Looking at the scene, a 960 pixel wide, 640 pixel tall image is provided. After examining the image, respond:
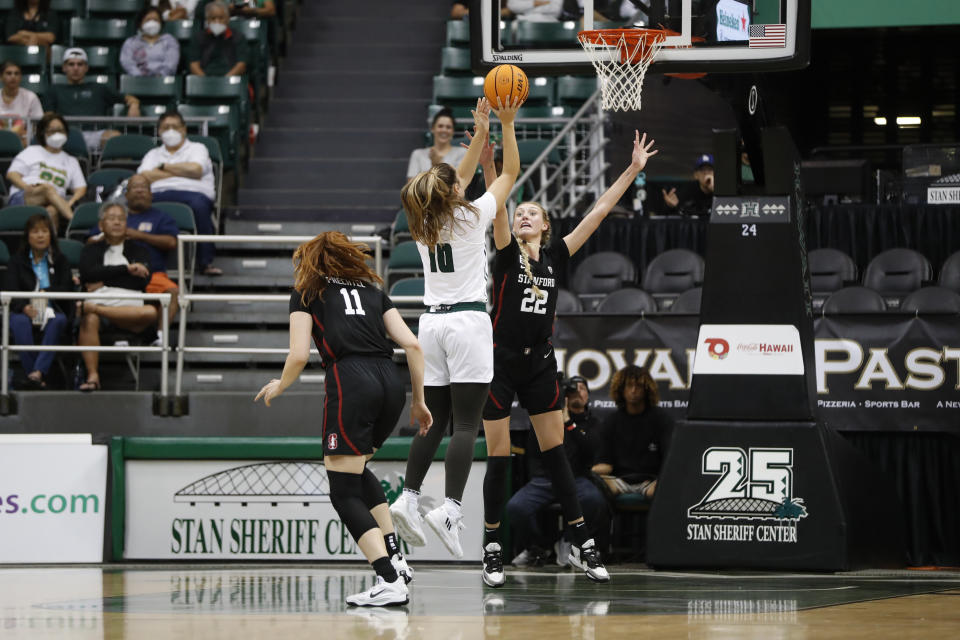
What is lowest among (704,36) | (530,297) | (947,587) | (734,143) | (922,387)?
(947,587)

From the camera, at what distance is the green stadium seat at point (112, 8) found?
18.7m

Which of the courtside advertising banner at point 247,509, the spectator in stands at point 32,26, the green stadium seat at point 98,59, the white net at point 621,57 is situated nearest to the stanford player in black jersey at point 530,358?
the white net at point 621,57

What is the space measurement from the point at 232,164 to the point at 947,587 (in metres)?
10.4

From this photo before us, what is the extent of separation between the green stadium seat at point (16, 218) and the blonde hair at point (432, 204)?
24.4 ft

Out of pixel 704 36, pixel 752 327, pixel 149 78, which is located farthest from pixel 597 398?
pixel 149 78

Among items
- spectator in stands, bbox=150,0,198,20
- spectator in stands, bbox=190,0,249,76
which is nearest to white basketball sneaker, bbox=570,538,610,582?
spectator in stands, bbox=190,0,249,76

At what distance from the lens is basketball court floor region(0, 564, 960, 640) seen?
5.52m

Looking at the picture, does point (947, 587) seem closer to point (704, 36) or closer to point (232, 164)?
point (704, 36)

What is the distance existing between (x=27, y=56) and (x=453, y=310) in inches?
479

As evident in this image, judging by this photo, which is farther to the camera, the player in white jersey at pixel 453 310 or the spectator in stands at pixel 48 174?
the spectator in stands at pixel 48 174

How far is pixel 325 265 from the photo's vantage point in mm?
6582

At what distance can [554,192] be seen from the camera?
14.9m

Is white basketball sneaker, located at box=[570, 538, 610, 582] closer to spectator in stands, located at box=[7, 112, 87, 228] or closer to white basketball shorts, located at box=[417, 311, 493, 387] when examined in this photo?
white basketball shorts, located at box=[417, 311, 493, 387]

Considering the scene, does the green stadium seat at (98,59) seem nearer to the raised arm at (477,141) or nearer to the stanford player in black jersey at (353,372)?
the raised arm at (477,141)
